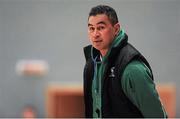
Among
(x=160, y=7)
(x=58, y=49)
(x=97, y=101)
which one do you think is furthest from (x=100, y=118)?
(x=58, y=49)

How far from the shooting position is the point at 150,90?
2.60ft

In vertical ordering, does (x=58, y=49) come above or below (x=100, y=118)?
above

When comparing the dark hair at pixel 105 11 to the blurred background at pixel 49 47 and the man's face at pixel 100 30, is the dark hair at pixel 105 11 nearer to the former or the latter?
the man's face at pixel 100 30

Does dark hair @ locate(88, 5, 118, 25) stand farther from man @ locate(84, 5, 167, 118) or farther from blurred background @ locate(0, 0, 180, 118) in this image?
blurred background @ locate(0, 0, 180, 118)

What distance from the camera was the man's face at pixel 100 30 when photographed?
2.62ft

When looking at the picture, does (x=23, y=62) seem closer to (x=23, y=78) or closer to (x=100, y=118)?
(x=23, y=78)

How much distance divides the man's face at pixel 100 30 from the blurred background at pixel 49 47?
6.14 ft

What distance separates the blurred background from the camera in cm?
272

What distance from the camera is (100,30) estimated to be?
803 mm

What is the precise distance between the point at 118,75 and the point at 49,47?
202 cm

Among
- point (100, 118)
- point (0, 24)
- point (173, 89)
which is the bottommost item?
point (100, 118)

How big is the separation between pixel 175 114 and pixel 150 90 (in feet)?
6.50

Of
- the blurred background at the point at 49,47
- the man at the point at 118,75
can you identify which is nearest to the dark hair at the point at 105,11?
the man at the point at 118,75

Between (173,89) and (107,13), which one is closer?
(107,13)
